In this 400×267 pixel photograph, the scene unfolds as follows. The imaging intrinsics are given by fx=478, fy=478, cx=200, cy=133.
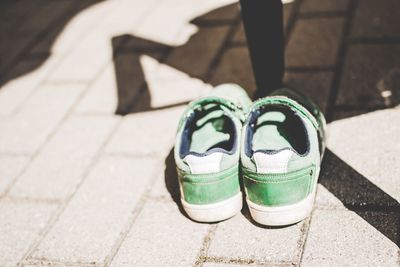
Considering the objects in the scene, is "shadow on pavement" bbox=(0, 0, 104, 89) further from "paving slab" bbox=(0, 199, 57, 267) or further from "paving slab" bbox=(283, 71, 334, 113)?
"paving slab" bbox=(283, 71, 334, 113)

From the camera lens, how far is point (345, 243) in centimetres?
154

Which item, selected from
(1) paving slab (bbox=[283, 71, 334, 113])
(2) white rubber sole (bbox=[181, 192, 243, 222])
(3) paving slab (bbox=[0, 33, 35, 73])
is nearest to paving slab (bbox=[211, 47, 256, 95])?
(1) paving slab (bbox=[283, 71, 334, 113])

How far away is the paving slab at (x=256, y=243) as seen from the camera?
1.55 m

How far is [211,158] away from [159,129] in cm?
68

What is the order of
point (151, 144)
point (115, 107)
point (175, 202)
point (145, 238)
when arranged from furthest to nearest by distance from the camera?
1. point (115, 107)
2. point (151, 144)
3. point (175, 202)
4. point (145, 238)

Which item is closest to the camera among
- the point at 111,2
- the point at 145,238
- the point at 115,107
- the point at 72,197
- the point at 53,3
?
the point at 145,238

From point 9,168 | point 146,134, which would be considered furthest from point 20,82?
point 146,134

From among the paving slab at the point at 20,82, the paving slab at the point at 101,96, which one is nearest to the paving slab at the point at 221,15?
the paving slab at the point at 101,96

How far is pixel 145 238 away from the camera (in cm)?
172

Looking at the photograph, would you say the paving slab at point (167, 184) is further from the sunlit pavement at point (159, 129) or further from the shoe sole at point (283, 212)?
the shoe sole at point (283, 212)

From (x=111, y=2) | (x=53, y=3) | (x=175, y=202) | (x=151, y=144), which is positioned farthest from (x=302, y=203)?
(x=53, y=3)

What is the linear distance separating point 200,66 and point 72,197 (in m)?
1.01

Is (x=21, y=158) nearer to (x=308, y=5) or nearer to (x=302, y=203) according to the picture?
(x=302, y=203)

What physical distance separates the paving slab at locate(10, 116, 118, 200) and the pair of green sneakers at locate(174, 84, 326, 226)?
585 mm
